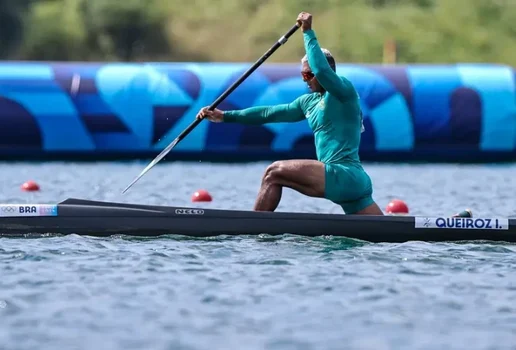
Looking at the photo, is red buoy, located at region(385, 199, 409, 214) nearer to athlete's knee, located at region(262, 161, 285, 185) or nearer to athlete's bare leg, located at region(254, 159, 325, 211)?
athlete's bare leg, located at region(254, 159, 325, 211)

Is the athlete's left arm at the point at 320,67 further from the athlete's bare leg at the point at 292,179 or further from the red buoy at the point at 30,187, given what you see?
the red buoy at the point at 30,187

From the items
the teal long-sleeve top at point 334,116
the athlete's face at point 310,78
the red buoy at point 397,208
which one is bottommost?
the red buoy at point 397,208

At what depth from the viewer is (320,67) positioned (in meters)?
10.4

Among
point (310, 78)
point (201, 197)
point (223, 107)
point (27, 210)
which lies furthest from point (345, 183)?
point (223, 107)

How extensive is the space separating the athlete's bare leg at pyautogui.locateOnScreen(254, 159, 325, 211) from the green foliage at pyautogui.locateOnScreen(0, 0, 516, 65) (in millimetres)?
32529

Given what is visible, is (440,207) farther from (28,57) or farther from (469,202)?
(28,57)

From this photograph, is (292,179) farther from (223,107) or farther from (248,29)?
(248,29)

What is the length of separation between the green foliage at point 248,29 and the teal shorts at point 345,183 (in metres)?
32.2

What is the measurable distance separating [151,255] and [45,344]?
10.2ft

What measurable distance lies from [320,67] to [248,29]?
123ft

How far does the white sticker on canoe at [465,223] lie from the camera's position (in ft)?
35.0

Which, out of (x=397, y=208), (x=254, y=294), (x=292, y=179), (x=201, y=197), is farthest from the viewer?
(x=201, y=197)

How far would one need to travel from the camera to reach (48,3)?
51.2 metres

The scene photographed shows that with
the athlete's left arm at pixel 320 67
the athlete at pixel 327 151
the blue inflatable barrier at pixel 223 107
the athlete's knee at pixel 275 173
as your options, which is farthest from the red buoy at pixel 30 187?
the athlete's left arm at pixel 320 67
